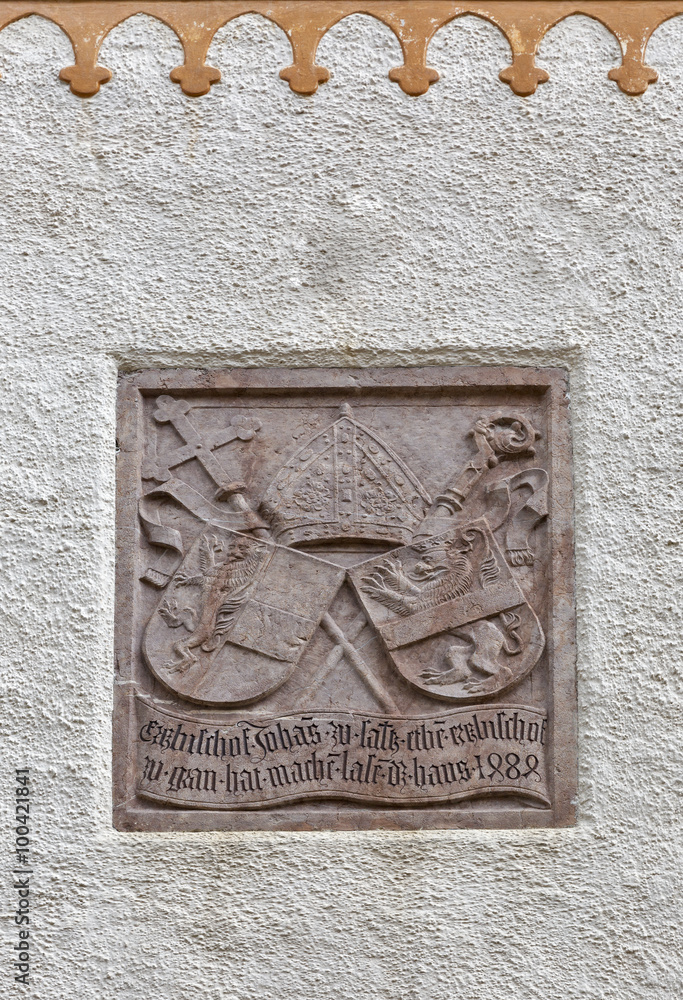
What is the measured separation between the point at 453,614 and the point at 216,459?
0.81 metres


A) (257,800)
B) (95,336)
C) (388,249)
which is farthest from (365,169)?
(257,800)

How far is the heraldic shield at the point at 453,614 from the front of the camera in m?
3.18

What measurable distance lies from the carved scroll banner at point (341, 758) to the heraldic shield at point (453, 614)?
107mm

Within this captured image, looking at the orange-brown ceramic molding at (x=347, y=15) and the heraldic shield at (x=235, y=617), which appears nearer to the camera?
the heraldic shield at (x=235, y=617)

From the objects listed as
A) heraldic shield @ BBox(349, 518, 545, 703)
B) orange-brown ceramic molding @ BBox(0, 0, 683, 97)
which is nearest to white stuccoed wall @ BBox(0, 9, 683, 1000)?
orange-brown ceramic molding @ BBox(0, 0, 683, 97)

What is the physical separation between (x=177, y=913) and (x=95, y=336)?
159 centimetres

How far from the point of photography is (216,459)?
10.9 feet

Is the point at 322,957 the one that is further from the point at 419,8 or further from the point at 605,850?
the point at 419,8

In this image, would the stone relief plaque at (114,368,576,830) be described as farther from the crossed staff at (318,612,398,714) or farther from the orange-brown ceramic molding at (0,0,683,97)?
the orange-brown ceramic molding at (0,0,683,97)

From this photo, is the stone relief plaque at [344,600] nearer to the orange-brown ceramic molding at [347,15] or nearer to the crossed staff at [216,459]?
the crossed staff at [216,459]

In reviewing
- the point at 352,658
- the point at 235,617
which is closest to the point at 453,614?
the point at 352,658

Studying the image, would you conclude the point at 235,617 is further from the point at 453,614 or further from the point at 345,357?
the point at 345,357

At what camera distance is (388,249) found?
10.9 ft

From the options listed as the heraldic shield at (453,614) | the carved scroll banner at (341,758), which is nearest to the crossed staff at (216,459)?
the heraldic shield at (453,614)
